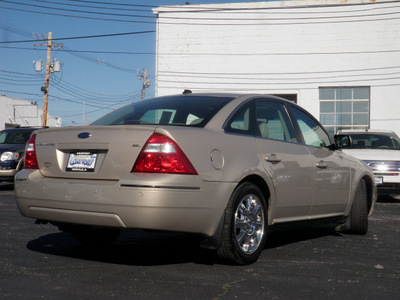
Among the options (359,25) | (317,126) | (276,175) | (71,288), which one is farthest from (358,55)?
(71,288)

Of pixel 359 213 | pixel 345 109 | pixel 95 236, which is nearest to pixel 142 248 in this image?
pixel 95 236

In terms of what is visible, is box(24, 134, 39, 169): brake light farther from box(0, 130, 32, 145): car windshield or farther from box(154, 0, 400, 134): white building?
box(154, 0, 400, 134): white building

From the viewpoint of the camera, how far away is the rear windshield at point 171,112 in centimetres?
493

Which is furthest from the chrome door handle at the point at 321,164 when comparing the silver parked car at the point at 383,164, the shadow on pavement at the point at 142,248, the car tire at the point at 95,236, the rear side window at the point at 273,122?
the silver parked car at the point at 383,164

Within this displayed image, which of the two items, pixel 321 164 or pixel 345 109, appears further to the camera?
pixel 345 109

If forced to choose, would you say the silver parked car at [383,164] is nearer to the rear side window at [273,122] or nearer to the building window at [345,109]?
the rear side window at [273,122]

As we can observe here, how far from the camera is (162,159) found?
4.23 metres

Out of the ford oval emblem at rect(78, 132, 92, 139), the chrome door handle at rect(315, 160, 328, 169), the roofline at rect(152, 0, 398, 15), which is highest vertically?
the roofline at rect(152, 0, 398, 15)

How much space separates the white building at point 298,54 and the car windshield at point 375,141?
1258cm

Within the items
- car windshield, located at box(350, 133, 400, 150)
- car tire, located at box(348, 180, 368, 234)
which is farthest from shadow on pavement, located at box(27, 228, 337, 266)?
car windshield, located at box(350, 133, 400, 150)

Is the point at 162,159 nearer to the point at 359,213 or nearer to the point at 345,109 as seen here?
the point at 359,213

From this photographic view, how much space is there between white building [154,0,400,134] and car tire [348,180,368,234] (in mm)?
19182

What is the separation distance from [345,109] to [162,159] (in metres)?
22.6

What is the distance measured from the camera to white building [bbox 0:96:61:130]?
58950mm
